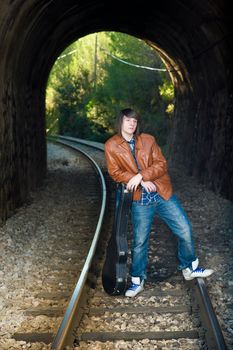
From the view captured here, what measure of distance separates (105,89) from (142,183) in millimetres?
26850

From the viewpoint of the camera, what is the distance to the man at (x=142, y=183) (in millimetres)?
4883

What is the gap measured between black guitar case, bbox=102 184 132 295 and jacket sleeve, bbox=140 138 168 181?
25 centimetres

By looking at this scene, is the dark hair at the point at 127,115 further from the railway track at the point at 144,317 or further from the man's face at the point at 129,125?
the railway track at the point at 144,317

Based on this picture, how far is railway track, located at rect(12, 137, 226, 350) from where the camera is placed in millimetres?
4191

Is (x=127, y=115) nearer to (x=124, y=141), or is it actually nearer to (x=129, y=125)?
(x=129, y=125)

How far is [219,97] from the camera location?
11203mm

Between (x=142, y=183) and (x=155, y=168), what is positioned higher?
(x=155, y=168)

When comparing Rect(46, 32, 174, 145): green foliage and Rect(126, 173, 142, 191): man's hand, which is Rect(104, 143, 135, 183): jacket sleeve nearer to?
Rect(126, 173, 142, 191): man's hand

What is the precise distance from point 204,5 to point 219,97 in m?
2.50

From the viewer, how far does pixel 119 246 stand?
16.5ft

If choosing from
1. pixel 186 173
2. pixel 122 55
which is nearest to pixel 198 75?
pixel 186 173

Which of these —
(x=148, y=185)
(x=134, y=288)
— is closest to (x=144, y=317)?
(x=134, y=288)

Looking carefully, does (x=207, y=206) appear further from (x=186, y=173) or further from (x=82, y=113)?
(x=82, y=113)

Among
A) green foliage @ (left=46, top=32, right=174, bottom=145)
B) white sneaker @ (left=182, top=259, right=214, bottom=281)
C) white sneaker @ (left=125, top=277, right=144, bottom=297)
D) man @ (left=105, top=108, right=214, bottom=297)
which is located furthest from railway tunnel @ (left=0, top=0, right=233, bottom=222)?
green foliage @ (left=46, top=32, right=174, bottom=145)
